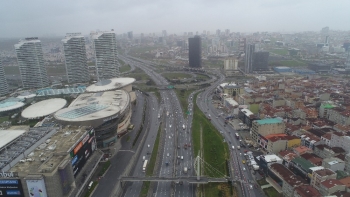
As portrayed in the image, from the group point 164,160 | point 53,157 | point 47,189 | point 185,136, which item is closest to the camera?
point 47,189

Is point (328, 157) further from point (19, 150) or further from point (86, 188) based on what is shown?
point (19, 150)

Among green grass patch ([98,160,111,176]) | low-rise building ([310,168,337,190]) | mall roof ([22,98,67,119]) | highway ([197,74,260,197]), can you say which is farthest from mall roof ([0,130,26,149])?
low-rise building ([310,168,337,190])

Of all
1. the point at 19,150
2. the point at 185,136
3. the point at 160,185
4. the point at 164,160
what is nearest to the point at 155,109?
the point at 185,136

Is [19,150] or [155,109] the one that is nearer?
[19,150]

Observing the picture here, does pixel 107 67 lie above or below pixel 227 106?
above

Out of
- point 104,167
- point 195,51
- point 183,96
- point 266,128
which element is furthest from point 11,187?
point 195,51

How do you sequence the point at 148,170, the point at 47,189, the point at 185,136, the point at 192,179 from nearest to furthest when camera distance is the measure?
1. the point at 47,189
2. the point at 192,179
3. the point at 148,170
4. the point at 185,136

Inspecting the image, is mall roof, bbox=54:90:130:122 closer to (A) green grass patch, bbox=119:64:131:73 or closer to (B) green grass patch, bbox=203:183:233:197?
(B) green grass patch, bbox=203:183:233:197
